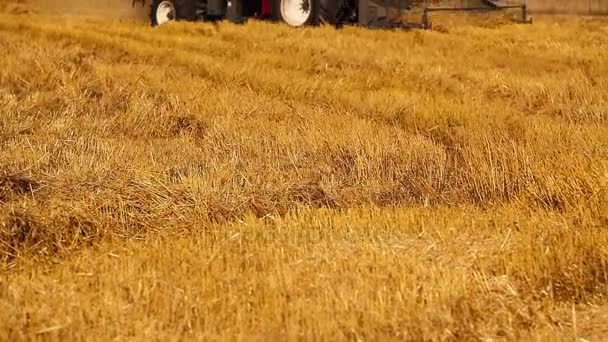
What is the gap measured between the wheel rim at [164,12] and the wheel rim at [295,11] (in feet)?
11.9

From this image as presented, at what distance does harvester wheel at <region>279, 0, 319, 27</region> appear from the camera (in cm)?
2100

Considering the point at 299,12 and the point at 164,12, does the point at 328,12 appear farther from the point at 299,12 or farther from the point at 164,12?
the point at 164,12

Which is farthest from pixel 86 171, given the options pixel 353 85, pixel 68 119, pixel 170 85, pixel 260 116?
pixel 353 85

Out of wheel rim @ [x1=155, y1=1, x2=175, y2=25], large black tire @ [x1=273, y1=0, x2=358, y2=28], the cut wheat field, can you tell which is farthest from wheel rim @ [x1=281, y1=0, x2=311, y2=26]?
the cut wheat field

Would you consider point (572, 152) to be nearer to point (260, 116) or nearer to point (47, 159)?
point (260, 116)

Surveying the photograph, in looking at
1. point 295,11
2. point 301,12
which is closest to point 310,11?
point 301,12

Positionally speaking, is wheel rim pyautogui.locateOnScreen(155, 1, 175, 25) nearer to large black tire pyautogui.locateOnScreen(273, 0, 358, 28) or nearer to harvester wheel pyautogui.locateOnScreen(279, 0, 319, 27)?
harvester wheel pyautogui.locateOnScreen(279, 0, 319, 27)

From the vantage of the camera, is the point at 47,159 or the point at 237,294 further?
the point at 47,159

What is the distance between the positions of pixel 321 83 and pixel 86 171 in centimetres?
608

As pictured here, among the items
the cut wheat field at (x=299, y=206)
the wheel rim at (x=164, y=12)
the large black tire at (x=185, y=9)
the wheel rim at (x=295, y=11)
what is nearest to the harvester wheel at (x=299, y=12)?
the wheel rim at (x=295, y=11)

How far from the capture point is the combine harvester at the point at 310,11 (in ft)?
68.7

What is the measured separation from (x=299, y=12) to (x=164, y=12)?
4461 mm

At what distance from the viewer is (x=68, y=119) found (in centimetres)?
940

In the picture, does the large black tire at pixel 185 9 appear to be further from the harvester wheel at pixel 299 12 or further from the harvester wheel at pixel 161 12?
the harvester wheel at pixel 299 12
